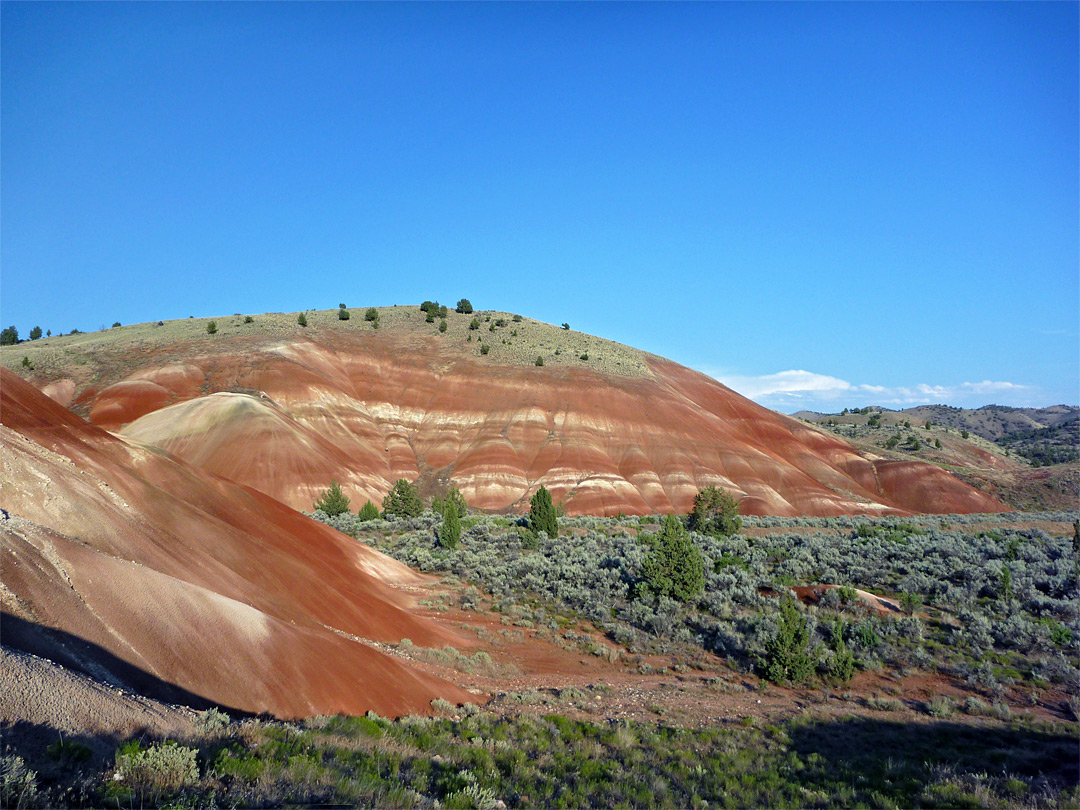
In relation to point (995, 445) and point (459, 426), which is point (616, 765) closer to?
point (459, 426)

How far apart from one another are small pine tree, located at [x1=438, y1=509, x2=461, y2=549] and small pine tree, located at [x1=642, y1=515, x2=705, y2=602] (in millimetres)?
13375

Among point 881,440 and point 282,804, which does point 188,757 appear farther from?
point 881,440

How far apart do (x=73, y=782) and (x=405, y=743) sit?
4779 millimetres

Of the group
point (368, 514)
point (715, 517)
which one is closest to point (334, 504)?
point (368, 514)

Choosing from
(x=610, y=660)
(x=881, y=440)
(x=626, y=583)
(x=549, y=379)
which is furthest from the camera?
(x=881, y=440)

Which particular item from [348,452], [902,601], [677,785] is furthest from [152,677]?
[348,452]

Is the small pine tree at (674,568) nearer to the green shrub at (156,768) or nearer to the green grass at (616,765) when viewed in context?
the green grass at (616,765)

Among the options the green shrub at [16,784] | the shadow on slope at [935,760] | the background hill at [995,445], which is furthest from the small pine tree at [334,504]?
the background hill at [995,445]

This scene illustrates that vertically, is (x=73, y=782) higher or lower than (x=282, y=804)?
higher

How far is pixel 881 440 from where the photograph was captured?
93375 mm

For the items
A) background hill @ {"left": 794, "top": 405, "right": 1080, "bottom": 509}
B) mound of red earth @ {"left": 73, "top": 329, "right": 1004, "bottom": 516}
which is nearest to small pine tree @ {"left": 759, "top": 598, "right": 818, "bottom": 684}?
mound of red earth @ {"left": 73, "top": 329, "right": 1004, "bottom": 516}

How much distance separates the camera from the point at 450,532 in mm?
32406

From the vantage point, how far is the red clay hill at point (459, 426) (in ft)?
170

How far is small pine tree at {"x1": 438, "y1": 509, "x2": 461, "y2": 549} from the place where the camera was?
32.4m
